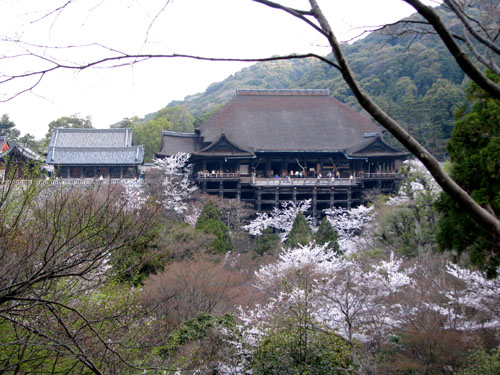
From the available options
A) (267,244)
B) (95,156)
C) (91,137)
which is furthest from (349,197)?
(91,137)

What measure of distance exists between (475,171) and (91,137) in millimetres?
26284

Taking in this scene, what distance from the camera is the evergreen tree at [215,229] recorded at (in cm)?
1447

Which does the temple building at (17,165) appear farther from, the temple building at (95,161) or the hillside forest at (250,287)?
the temple building at (95,161)

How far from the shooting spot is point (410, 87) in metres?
39.1

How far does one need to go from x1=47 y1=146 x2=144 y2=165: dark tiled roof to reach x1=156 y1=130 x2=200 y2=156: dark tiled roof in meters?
1.48

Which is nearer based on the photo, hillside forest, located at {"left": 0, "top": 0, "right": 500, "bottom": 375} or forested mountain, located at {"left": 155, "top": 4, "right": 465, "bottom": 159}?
hillside forest, located at {"left": 0, "top": 0, "right": 500, "bottom": 375}

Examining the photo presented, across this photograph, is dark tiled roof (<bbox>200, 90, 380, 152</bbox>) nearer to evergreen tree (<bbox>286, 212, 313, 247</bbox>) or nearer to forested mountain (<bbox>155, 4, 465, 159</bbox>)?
forested mountain (<bbox>155, 4, 465, 159</bbox>)

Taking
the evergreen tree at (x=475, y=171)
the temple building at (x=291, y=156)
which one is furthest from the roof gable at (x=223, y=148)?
the evergreen tree at (x=475, y=171)

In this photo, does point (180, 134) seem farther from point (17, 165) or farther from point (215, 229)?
point (17, 165)

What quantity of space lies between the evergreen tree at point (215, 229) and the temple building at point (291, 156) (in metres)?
Answer: 5.33

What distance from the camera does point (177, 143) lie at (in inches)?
1033

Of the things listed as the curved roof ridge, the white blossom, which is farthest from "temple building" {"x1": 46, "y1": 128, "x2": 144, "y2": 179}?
the white blossom

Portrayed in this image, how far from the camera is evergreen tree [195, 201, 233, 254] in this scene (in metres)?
14.5

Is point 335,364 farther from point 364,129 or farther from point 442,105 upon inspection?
point 442,105
